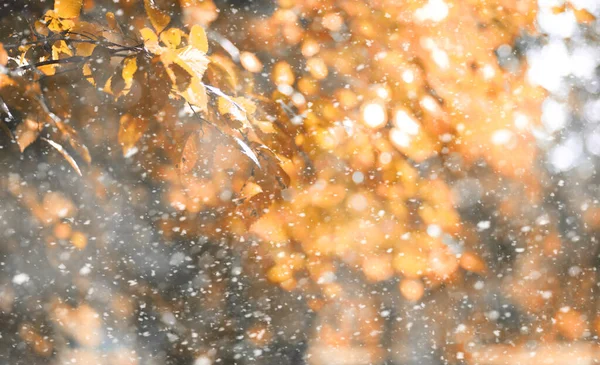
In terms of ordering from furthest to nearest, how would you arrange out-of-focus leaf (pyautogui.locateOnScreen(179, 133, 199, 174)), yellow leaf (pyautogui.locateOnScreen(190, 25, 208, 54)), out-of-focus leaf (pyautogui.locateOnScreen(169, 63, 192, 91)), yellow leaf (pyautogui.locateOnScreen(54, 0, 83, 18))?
1. out-of-focus leaf (pyautogui.locateOnScreen(179, 133, 199, 174))
2. yellow leaf (pyautogui.locateOnScreen(190, 25, 208, 54))
3. yellow leaf (pyautogui.locateOnScreen(54, 0, 83, 18))
4. out-of-focus leaf (pyautogui.locateOnScreen(169, 63, 192, 91))

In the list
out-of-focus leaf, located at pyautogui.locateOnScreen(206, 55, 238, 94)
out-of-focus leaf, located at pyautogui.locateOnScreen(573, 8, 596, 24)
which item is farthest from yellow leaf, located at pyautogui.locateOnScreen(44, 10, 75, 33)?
out-of-focus leaf, located at pyautogui.locateOnScreen(573, 8, 596, 24)

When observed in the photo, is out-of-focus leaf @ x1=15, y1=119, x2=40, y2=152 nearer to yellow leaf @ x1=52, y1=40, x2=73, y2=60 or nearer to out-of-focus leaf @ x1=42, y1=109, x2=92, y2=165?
out-of-focus leaf @ x1=42, y1=109, x2=92, y2=165

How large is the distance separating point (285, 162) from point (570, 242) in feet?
3.44

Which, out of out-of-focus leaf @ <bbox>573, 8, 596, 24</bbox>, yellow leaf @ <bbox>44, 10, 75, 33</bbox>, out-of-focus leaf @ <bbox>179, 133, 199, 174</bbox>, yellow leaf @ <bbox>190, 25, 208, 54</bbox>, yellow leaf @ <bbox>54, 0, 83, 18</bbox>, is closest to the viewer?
yellow leaf @ <bbox>54, 0, 83, 18</bbox>

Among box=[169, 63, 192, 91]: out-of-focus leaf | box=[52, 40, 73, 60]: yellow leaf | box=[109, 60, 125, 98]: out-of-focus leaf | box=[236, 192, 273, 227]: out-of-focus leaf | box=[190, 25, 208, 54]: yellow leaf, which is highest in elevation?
box=[190, 25, 208, 54]: yellow leaf

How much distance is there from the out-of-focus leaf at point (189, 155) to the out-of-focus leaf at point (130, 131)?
14 centimetres

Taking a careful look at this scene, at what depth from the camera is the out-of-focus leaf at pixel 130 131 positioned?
1.42 metres

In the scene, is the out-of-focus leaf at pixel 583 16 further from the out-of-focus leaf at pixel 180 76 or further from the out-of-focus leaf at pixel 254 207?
the out-of-focus leaf at pixel 180 76

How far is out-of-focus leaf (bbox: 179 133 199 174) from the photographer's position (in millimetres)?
1466

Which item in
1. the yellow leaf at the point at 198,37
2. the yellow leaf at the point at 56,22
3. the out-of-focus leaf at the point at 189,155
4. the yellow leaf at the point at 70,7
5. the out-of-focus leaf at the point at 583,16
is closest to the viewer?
the yellow leaf at the point at 70,7

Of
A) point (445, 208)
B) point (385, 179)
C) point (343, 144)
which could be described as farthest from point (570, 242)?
point (343, 144)

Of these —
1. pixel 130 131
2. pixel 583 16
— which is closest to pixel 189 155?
pixel 130 131

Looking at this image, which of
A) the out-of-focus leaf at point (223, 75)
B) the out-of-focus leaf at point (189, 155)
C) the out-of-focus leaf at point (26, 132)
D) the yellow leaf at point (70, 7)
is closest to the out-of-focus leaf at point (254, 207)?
the out-of-focus leaf at point (189, 155)

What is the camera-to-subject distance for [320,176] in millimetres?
1519
